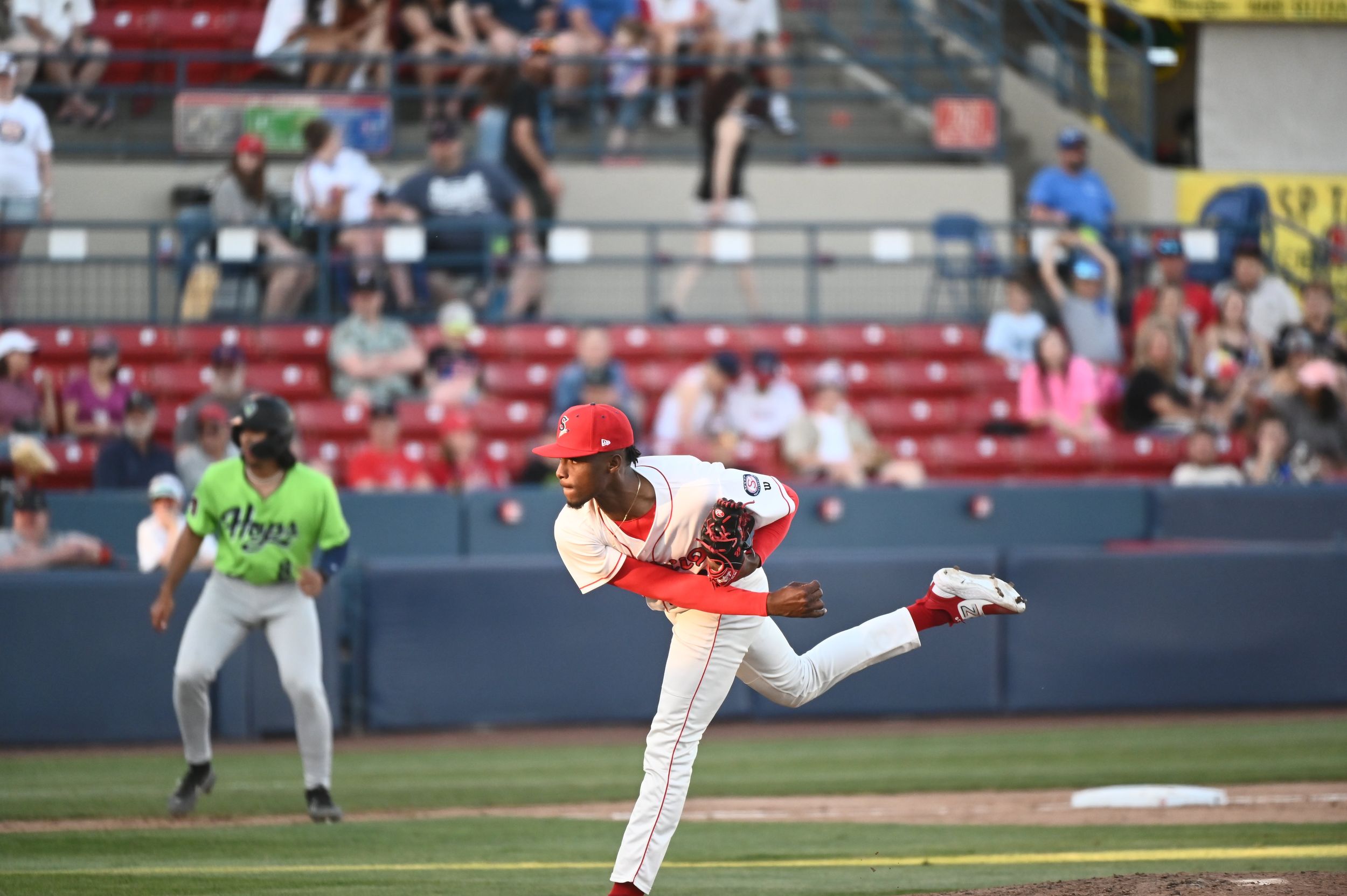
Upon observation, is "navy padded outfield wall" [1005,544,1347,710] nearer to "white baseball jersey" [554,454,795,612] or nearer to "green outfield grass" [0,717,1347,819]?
"green outfield grass" [0,717,1347,819]

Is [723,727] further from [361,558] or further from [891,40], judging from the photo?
[891,40]

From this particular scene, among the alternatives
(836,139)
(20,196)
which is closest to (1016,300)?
(836,139)

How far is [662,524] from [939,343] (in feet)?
36.3

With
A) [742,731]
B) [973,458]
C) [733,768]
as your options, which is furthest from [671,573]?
[973,458]

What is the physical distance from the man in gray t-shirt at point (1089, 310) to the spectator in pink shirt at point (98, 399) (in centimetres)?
844

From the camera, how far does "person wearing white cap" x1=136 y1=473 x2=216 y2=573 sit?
35.3 feet

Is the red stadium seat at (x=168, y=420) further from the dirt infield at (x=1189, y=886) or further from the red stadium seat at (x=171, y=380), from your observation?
the dirt infield at (x=1189, y=886)

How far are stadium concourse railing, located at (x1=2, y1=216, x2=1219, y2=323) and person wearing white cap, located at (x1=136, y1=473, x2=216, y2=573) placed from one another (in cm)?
434

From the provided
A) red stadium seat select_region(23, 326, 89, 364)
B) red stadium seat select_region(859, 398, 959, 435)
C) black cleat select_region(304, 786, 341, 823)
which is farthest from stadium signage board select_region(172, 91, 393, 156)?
black cleat select_region(304, 786, 341, 823)

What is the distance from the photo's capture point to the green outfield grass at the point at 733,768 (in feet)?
30.5

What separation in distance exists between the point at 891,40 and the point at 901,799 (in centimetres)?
1350

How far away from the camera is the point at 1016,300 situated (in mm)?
16078

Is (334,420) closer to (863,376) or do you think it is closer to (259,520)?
(863,376)

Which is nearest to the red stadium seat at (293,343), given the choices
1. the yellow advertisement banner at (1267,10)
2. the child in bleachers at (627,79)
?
the child in bleachers at (627,79)
